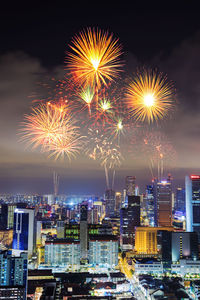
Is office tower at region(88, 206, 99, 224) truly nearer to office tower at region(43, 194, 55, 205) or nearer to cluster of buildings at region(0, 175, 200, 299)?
cluster of buildings at region(0, 175, 200, 299)

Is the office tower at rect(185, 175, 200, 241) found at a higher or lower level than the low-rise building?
higher

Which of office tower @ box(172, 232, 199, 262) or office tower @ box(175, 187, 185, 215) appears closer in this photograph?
office tower @ box(172, 232, 199, 262)

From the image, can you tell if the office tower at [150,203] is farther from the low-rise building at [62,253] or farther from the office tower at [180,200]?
the low-rise building at [62,253]

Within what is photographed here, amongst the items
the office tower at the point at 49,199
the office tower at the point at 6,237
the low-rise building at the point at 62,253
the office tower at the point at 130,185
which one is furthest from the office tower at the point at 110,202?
the low-rise building at the point at 62,253

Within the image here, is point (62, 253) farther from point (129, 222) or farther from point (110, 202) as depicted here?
point (110, 202)

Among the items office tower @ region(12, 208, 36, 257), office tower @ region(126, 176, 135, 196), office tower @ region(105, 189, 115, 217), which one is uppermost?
office tower @ region(126, 176, 135, 196)

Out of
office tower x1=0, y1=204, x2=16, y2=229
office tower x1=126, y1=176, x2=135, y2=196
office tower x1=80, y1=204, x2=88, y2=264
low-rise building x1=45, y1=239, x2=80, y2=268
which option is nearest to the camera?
low-rise building x1=45, y1=239, x2=80, y2=268

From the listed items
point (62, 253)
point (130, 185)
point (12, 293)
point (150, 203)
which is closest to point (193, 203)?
point (150, 203)

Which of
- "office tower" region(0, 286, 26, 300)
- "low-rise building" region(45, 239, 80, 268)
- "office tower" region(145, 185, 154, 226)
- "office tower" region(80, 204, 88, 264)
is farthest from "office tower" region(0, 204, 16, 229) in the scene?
"office tower" region(0, 286, 26, 300)
